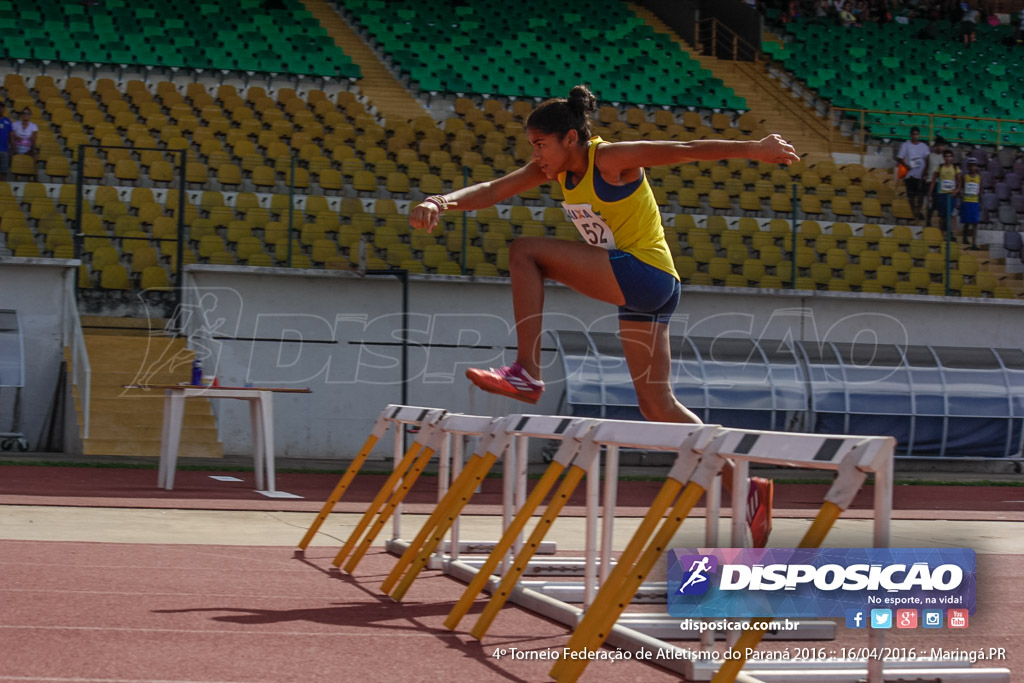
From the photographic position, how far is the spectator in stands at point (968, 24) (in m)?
31.5

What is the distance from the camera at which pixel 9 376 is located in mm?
15383

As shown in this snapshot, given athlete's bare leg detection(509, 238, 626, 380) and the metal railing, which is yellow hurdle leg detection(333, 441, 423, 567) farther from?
the metal railing

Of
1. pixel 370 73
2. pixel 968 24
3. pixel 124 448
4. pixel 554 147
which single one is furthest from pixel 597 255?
pixel 968 24

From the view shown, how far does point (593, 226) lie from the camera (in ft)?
16.5

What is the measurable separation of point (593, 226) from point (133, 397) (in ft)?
38.9

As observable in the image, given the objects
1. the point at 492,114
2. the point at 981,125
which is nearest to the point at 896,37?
the point at 981,125

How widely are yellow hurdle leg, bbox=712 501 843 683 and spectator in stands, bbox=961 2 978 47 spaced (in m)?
31.4

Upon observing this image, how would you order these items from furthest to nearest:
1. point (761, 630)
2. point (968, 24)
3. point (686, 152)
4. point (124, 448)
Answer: point (968, 24)
point (124, 448)
point (686, 152)
point (761, 630)

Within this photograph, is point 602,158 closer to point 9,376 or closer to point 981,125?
point 9,376

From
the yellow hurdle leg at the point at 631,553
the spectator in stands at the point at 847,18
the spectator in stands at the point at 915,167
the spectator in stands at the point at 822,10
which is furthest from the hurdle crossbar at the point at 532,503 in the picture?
the spectator in stands at the point at 822,10

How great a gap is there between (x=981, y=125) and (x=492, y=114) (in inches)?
465

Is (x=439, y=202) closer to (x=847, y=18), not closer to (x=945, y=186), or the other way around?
(x=945, y=186)

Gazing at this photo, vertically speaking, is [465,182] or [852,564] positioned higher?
[465,182]

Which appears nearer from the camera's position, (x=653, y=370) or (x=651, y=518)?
(x=651, y=518)
